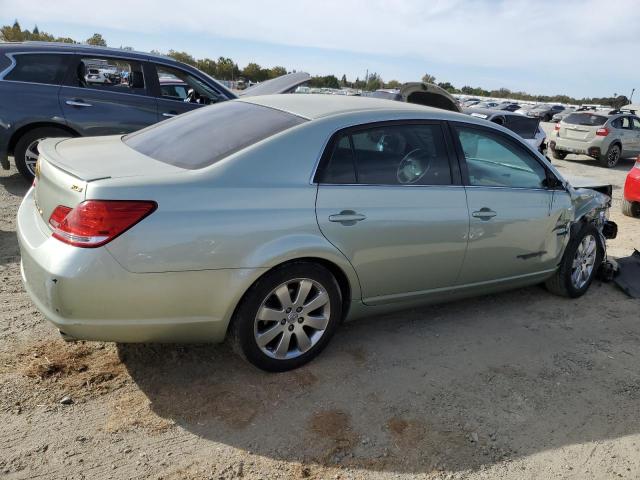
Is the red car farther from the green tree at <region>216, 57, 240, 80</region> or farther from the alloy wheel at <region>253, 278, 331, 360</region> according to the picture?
the green tree at <region>216, 57, 240, 80</region>

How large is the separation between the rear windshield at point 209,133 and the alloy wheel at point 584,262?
295 cm

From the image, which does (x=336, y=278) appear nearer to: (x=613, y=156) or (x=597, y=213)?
(x=597, y=213)

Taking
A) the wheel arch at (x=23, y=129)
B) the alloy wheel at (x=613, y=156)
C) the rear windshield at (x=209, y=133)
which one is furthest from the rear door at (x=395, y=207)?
the alloy wheel at (x=613, y=156)

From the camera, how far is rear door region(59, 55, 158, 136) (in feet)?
22.6

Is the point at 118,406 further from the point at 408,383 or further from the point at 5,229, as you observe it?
the point at 5,229

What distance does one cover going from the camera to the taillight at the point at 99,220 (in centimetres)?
258

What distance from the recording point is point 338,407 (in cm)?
301

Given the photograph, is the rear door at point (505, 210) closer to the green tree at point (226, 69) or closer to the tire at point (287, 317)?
the tire at point (287, 317)

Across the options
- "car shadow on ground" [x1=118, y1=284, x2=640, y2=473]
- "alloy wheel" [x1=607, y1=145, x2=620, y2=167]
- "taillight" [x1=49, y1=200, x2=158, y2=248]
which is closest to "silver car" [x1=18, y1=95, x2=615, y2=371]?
"taillight" [x1=49, y1=200, x2=158, y2=248]

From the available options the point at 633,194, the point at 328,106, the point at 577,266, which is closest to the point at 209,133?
the point at 328,106

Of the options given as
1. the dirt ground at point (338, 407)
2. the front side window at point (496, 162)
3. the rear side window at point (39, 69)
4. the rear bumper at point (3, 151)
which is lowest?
the dirt ground at point (338, 407)

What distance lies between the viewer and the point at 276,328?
316cm

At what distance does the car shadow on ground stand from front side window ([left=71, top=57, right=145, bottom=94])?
4846 mm

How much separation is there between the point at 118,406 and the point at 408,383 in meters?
1.64
